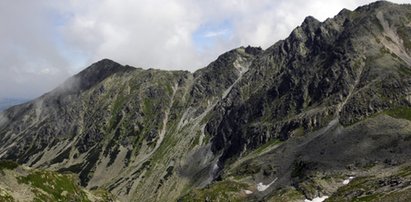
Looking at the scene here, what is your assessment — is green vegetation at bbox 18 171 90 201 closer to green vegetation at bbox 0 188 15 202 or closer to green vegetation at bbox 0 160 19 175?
green vegetation at bbox 0 160 19 175

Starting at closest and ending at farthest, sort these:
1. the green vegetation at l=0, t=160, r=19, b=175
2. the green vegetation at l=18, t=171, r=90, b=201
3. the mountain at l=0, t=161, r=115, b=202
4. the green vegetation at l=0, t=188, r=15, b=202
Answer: the green vegetation at l=0, t=188, r=15, b=202
the mountain at l=0, t=161, r=115, b=202
the green vegetation at l=18, t=171, r=90, b=201
the green vegetation at l=0, t=160, r=19, b=175

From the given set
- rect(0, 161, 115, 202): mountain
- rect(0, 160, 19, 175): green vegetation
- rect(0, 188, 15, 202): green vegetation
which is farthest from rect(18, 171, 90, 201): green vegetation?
rect(0, 188, 15, 202): green vegetation

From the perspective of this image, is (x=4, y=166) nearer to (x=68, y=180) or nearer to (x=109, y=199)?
(x=68, y=180)

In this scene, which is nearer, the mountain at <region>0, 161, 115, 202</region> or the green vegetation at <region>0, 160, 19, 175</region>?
the mountain at <region>0, 161, 115, 202</region>

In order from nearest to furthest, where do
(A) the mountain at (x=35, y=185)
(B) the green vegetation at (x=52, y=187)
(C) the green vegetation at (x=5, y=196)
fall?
(C) the green vegetation at (x=5, y=196), (A) the mountain at (x=35, y=185), (B) the green vegetation at (x=52, y=187)

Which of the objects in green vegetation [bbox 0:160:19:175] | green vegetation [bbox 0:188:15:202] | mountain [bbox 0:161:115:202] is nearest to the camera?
green vegetation [bbox 0:188:15:202]

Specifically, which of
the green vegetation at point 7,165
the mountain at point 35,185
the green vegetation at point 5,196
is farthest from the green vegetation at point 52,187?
the green vegetation at point 5,196

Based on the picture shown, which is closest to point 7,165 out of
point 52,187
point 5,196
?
point 52,187

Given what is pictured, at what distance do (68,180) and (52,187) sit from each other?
9332mm

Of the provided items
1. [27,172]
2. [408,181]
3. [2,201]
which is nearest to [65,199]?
[27,172]

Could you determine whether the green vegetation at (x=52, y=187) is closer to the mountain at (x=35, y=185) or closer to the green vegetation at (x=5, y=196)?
the mountain at (x=35, y=185)

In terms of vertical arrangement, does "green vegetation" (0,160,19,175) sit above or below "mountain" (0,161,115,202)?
above

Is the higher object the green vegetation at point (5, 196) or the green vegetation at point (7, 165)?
the green vegetation at point (7, 165)

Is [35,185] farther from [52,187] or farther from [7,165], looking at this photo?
[7,165]
